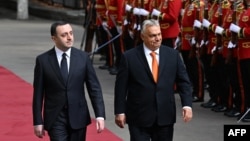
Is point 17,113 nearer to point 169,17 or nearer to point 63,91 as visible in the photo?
point 169,17

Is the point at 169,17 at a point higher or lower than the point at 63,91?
lower

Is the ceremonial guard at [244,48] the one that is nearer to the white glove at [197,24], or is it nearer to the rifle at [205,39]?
the rifle at [205,39]

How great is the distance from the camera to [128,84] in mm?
8273

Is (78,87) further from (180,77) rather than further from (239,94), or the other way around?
(239,94)

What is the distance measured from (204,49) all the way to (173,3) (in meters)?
1.00

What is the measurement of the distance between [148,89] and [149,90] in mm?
12

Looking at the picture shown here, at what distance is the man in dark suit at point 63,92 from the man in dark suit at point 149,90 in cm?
27

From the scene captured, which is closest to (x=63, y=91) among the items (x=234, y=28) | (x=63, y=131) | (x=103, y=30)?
(x=63, y=131)

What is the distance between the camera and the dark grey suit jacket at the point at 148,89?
8125 mm

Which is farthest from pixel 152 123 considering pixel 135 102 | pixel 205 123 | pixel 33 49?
pixel 33 49

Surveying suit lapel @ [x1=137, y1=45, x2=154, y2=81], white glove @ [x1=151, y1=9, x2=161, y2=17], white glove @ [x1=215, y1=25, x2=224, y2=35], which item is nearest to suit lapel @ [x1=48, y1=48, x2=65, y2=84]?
suit lapel @ [x1=137, y1=45, x2=154, y2=81]

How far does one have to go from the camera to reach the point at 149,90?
320 inches

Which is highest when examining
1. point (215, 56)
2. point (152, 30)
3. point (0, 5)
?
point (152, 30)

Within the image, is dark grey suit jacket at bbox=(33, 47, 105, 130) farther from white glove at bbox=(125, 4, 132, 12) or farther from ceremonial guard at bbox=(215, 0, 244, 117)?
white glove at bbox=(125, 4, 132, 12)
